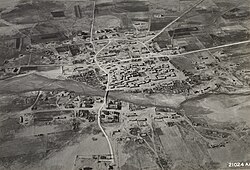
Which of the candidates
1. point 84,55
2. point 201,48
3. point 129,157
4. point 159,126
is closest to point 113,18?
point 84,55

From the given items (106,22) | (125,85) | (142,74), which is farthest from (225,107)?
(106,22)

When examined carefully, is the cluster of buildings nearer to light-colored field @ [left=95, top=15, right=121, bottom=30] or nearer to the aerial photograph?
the aerial photograph

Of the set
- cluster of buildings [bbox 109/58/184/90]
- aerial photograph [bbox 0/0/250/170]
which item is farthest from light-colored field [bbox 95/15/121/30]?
cluster of buildings [bbox 109/58/184/90]

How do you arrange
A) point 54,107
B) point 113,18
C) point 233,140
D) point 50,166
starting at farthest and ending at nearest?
1. point 113,18
2. point 54,107
3. point 233,140
4. point 50,166

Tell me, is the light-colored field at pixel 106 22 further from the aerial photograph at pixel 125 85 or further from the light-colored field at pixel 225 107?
the light-colored field at pixel 225 107

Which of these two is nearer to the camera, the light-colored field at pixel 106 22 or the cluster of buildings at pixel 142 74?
the cluster of buildings at pixel 142 74

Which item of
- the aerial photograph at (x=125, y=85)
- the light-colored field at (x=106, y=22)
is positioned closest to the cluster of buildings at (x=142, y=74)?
the aerial photograph at (x=125, y=85)

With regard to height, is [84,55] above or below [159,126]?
above

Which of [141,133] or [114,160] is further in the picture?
[141,133]

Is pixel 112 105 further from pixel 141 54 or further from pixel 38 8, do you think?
pixel 38 8
